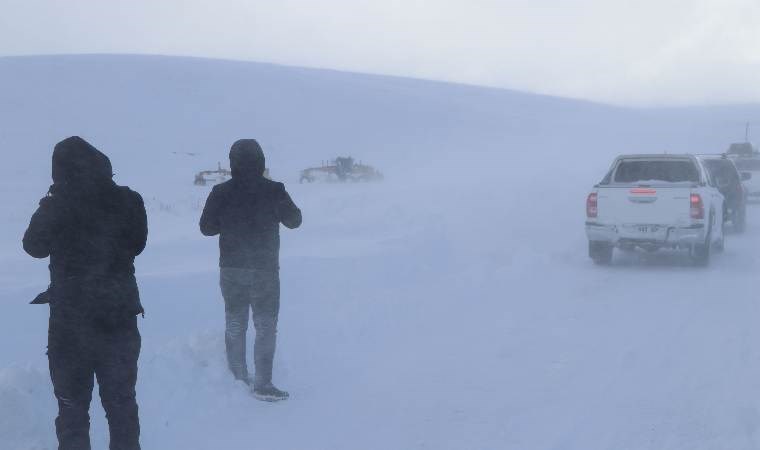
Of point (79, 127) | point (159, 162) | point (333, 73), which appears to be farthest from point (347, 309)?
point (333, 73)

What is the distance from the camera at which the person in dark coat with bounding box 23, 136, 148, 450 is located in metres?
4.38

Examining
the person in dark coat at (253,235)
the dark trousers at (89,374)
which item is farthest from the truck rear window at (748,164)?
the dark trousers at (89,374)

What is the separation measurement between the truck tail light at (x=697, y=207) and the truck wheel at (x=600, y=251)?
1.39m

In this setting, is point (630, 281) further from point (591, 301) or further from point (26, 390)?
point (26, 390)

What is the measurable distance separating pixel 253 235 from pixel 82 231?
82.8 inches

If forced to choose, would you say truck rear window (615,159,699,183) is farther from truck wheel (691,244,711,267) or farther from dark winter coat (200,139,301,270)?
dark winter coat (200,139,301,270)

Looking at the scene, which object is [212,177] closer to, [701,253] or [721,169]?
[721,169]

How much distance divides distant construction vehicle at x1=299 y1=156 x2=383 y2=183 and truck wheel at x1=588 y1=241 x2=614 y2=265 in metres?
20.4

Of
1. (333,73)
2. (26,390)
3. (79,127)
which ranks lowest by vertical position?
(26,390)

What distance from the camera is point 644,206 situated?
13.7 meters

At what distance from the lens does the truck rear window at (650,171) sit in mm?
14758

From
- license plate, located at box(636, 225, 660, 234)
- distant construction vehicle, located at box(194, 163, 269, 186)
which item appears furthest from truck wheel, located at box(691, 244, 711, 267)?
distant construction vehicle, located at box(194, 163, 269, 186)

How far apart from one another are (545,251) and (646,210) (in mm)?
2186

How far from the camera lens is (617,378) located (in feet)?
23.8
